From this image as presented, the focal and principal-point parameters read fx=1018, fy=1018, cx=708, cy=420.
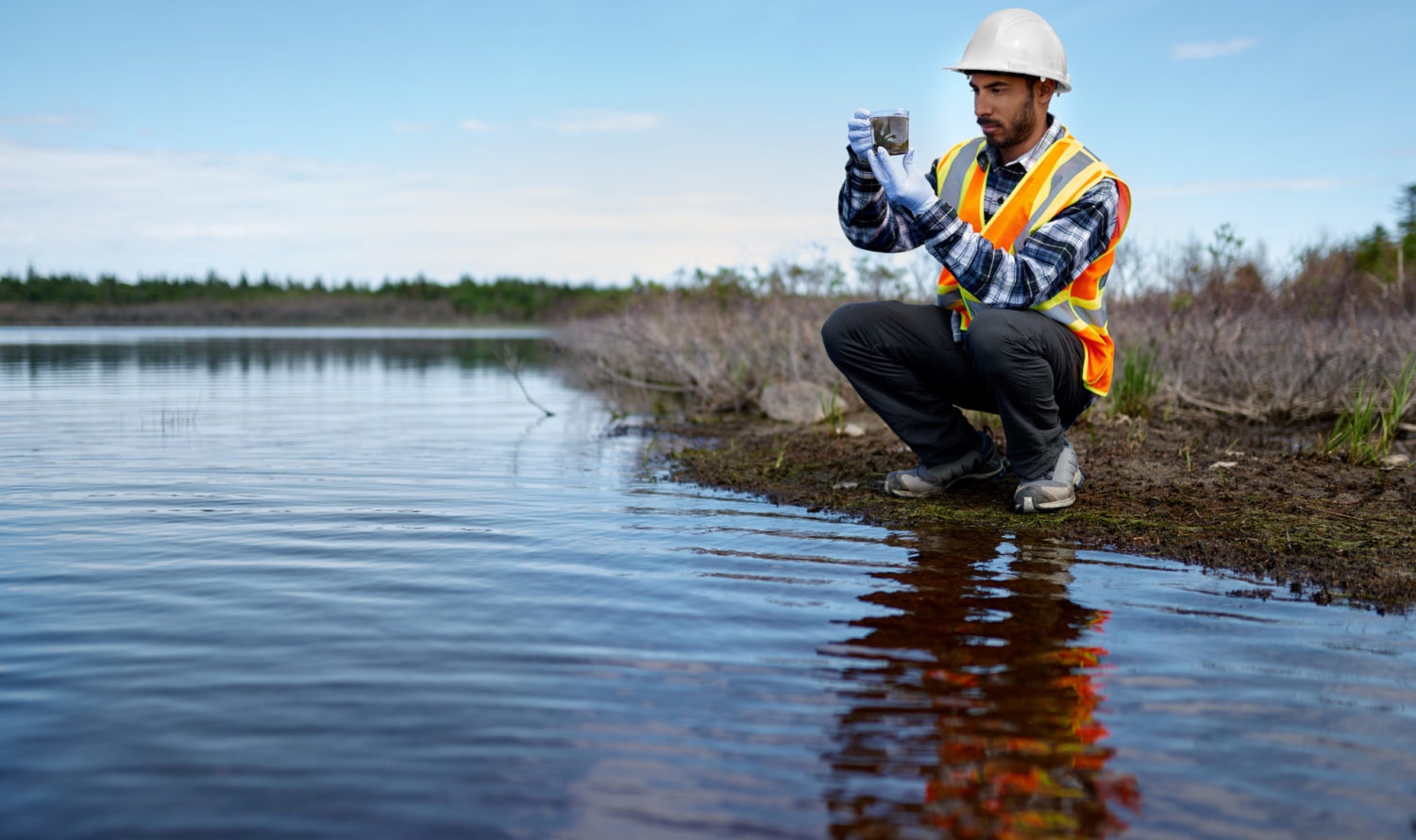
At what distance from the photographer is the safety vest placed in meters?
4.27

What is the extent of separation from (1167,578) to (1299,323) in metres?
7.48

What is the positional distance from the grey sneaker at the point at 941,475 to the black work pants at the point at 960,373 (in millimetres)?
48

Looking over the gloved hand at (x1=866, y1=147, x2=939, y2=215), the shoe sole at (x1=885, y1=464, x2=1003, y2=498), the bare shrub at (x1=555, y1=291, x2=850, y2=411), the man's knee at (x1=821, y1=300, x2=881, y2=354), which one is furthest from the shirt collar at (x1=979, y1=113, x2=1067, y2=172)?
the bare shrub at (x1=555, y1=291, x2=850, y2=411)

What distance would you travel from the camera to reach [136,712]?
229 cm

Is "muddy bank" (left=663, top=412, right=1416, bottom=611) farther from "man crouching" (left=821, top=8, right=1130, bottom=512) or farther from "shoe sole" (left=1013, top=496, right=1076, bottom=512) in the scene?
"man crouching" (left=821, top=8, right=1130, bottom=512)

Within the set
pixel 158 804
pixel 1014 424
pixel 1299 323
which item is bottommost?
pixel 158 804

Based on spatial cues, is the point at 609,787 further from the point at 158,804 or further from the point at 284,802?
the point at 158,804

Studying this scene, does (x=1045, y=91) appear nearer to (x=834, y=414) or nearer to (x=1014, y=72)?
(x=1014, y=72)

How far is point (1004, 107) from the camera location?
4.31 meters

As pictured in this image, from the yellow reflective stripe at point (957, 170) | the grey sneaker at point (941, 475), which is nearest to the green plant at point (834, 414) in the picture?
the grey sneaker at point (941, 475)

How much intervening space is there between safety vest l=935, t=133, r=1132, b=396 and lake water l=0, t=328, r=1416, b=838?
108cm

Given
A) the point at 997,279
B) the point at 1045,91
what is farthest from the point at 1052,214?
the point at 1045,91

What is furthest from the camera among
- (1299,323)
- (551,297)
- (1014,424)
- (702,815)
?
(551,297)

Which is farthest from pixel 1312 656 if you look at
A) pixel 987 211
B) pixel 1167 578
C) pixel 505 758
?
pixel 987 211
